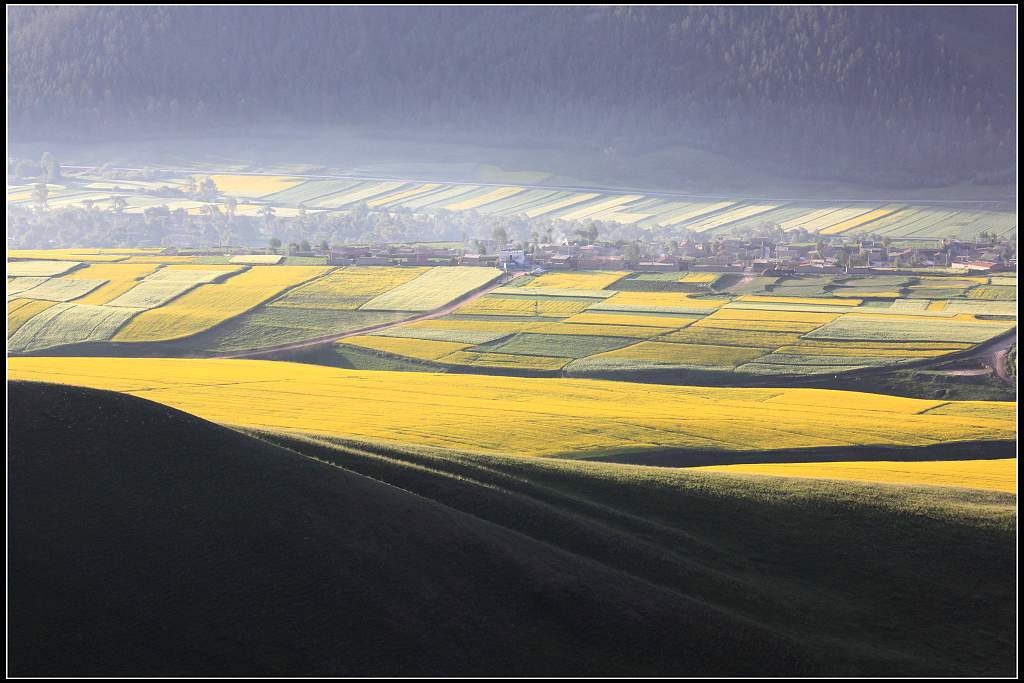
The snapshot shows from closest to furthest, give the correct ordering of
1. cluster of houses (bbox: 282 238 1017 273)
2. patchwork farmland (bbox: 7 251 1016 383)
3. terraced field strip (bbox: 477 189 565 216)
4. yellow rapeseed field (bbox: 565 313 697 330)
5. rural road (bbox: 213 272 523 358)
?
1. patchwork farmland (bbox: 7 251 1016 383)
2. rural road (bbox: 213 272 523 358)
3. yellow rapeseed field (bbox: 565 313 697 330)
4. cluster of houses (bbox: 282 238 1017 273)
5. terraced field strip (bbox: 477 189 565 216)

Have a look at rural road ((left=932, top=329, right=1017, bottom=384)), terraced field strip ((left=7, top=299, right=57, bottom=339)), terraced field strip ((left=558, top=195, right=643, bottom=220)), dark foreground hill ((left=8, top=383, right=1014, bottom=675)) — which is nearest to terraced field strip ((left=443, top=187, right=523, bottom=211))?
terraced field strip ((left=558, top=195, right=643, bottom=220))

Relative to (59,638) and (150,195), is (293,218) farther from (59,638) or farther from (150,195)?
(59,638)

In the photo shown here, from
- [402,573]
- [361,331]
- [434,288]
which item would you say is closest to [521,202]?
[434,288]

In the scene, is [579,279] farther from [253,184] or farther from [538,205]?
[253,184]

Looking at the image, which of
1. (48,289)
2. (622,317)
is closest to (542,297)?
(622,317)

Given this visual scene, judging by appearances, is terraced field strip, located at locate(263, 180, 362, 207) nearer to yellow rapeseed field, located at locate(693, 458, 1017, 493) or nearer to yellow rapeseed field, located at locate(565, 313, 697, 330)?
yellow rapeseed field, located at locate(565, 313, 697, 330)

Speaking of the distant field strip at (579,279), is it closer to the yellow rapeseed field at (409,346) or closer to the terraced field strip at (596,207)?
the yellow rapeseed field at (409,346)
